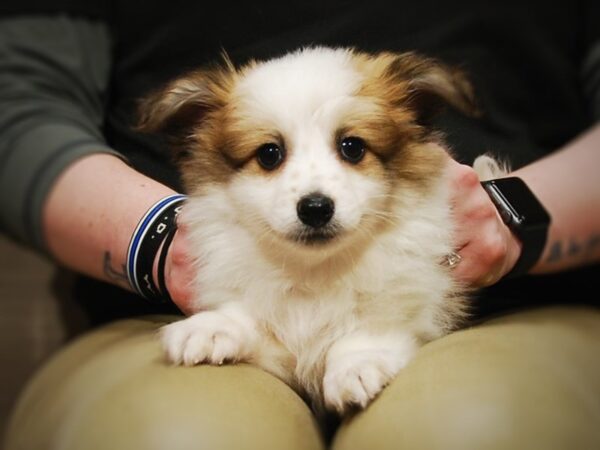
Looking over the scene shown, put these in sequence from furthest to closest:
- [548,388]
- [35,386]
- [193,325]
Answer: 1. [35,386]
2. [193,325]
3. [548,388]

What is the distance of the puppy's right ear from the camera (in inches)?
41.9

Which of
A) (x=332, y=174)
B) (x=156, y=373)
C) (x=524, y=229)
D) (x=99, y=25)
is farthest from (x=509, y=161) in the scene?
(x=99, y=25)

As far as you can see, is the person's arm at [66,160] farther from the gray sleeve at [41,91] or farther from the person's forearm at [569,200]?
the person's forearm at [569,200]

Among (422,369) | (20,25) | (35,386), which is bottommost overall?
(35,386)

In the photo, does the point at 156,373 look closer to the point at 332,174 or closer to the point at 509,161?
the point at 332,174

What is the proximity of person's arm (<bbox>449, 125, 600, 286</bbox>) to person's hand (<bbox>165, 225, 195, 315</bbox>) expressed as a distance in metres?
0.42

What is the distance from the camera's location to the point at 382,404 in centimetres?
91

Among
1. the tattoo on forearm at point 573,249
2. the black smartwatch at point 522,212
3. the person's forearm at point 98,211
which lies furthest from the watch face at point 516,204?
the person's forearm at point 98,211

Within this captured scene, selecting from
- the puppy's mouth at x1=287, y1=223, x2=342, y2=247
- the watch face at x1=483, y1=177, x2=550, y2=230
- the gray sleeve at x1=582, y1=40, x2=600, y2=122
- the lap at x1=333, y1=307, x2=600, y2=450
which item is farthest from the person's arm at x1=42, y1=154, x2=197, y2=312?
the gray sleeve at x1=582, y1=40, x2=600, y2=122

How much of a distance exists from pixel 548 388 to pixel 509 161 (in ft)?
1.37

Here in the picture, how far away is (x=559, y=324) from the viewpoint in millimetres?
1089

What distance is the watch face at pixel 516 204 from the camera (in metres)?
1.02

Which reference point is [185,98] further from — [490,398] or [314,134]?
[490,398]

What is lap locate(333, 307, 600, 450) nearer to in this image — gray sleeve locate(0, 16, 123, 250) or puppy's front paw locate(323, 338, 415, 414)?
puppy's front paw locate(323, 338, 415, 414)
